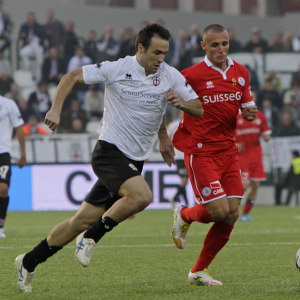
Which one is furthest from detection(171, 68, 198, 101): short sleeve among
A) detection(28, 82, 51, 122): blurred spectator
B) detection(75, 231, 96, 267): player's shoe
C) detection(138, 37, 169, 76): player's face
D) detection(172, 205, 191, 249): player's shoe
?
detection(28, 82, 51, 122): blurred spectator

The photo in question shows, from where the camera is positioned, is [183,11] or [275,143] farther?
[183,11]

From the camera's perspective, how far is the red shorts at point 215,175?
199 inches

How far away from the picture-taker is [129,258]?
6.50 m

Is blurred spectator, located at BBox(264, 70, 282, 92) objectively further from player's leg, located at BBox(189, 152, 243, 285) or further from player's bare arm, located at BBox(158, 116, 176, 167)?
player's bare arm, located at BBox(158, 116, 176, 167)

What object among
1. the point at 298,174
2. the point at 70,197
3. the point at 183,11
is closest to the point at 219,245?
the point at 70,197

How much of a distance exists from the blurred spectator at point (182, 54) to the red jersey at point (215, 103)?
39.6ft

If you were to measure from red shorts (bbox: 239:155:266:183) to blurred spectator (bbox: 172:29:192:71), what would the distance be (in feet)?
21.0

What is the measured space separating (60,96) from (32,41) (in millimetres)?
13993

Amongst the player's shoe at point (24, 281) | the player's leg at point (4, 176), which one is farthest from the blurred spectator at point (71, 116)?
the player's shoe at point (24, 281)

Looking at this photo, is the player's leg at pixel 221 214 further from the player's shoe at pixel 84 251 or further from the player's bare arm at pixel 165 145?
the player's shoe at pixel 84 251

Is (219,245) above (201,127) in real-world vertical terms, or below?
below

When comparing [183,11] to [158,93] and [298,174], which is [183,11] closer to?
[298,174]

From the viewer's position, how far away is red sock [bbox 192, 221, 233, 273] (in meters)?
5.05

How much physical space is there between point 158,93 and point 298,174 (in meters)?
11.0
